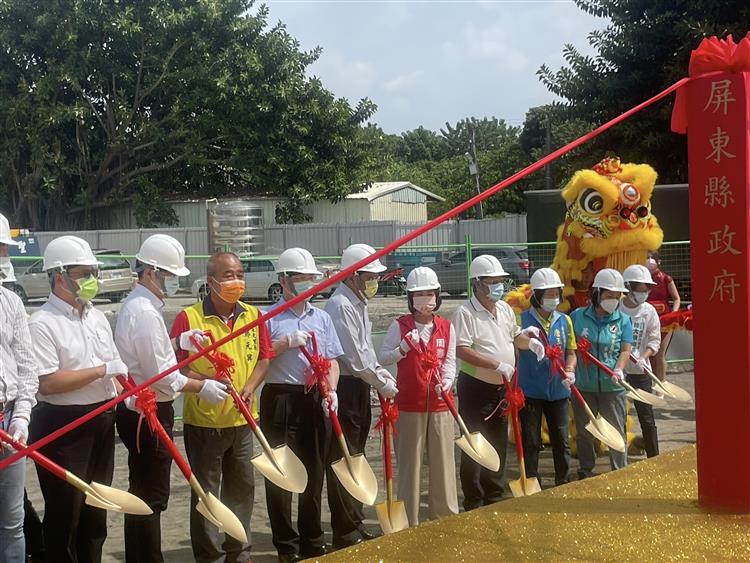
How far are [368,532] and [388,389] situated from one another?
92cm

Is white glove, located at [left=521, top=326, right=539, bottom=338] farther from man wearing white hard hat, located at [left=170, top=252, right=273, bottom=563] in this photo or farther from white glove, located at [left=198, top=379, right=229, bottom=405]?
white glove, located at [left=198, top=379, right=229, bottom=405]

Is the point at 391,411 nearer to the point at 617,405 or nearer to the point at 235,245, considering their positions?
the point at 617,405

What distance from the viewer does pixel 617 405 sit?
6402 millimetres

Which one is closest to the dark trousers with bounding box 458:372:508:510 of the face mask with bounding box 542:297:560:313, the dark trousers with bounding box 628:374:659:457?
the face mask with bounding box 542:297:560:313

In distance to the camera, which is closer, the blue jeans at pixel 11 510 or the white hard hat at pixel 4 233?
the blue jeans at pixel 11 510

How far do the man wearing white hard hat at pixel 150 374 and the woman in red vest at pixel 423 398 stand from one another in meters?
1.42

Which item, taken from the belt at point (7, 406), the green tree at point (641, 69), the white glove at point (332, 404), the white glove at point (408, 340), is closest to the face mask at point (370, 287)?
the white glove at point (408, 340)

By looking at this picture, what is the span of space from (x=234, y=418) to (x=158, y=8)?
25.0 meters

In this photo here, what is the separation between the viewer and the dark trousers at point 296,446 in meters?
5.00

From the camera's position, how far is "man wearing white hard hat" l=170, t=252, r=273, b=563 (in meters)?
4.55

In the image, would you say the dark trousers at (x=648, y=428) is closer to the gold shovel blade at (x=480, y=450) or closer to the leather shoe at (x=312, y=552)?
the gold shovel blade at (x=480, y=450)

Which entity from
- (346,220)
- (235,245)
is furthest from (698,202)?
(346,220)

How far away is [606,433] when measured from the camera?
19.9ft

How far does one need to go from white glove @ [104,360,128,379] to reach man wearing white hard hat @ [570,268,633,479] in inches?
135
